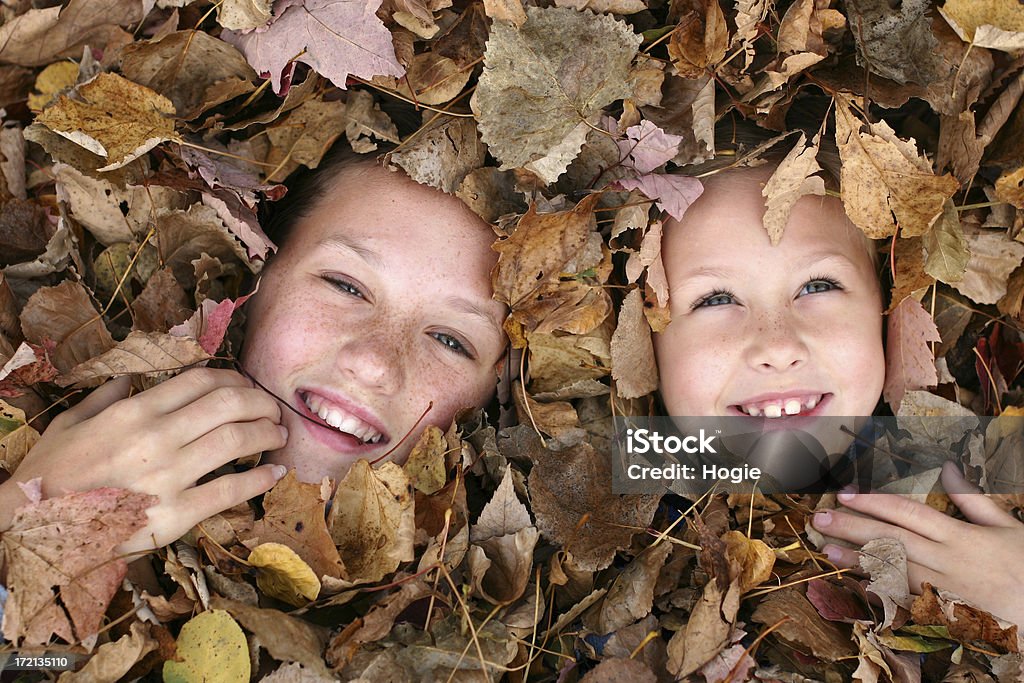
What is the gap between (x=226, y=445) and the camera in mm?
1759

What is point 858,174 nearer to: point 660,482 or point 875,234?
point 875,234

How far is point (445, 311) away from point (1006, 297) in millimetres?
1310

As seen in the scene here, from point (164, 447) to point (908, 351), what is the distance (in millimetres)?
1634

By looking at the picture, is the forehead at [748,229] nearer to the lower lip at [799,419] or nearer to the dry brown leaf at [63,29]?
the lower lip at [799,419]

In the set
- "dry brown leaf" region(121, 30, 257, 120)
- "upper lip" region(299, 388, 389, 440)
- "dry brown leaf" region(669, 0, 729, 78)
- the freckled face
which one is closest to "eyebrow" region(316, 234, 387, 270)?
the freckled face

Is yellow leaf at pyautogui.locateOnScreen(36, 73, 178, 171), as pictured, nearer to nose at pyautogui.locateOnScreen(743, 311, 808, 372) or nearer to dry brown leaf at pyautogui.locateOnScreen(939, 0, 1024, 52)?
nose at pyautogui.locateOnScreen(743, 311, 808, 372)

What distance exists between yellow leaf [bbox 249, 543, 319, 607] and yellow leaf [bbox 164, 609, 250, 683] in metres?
0.11

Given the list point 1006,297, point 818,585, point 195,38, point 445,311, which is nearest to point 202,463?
point 445,311

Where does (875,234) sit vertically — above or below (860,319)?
above

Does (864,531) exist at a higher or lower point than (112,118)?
lower

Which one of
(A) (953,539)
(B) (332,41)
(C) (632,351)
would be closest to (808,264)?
(C) (632,351)

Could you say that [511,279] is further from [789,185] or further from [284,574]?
[284,574]

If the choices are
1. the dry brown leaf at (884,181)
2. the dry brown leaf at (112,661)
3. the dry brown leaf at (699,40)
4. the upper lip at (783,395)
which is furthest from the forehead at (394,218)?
the dry brown leaf at (112,661)

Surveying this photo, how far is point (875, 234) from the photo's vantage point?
1902mm
